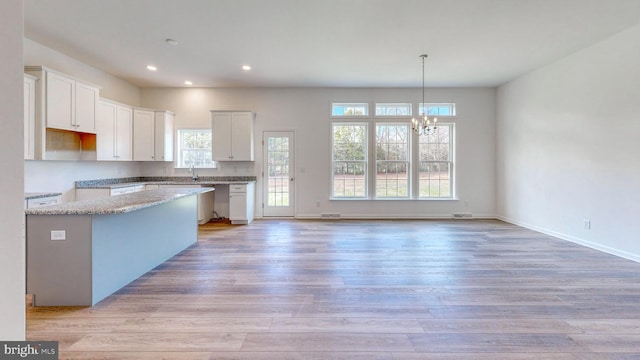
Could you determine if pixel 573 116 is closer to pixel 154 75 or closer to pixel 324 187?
pixel 324 187

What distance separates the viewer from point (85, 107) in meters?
4.42

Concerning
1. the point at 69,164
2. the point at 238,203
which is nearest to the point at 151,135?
the point at 69,164

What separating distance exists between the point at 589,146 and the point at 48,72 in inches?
310

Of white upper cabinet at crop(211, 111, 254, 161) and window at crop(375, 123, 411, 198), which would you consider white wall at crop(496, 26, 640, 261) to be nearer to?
window at crop(375, 123, 411, 198)

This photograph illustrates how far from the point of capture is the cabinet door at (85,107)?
14.0ft

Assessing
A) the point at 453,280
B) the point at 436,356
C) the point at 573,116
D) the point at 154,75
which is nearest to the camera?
the point at 436,356

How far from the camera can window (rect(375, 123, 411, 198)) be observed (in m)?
6.40

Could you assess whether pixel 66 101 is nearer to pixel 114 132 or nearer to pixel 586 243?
pixel 114 132

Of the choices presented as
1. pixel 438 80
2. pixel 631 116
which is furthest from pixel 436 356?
pixel 438 80

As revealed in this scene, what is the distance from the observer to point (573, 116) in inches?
174

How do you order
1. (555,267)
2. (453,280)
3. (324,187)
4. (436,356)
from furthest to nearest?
(324,187) → (555,267) → (453,280) → (436,356)

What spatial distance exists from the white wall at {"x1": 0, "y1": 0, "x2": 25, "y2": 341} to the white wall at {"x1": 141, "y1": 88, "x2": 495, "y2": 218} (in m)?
5.45

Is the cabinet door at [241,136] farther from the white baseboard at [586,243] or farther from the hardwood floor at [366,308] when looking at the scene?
the white baseboard at [586,243]

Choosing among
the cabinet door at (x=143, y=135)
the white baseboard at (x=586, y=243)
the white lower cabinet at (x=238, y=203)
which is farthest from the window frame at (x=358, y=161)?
the cabinet door at (x=143, y=135)
